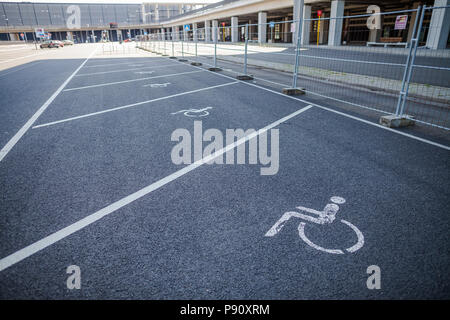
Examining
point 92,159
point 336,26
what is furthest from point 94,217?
point 336,26

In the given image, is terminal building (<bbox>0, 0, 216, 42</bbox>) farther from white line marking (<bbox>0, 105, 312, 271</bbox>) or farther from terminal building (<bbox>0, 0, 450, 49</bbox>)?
white line marking (<bbox>0, 105, 312, 271</bbox>)

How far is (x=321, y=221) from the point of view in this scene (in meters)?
3.22

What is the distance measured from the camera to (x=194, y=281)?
2.46 metres

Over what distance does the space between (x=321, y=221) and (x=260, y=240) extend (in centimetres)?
76

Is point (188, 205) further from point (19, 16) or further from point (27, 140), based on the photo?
point (19, 16)

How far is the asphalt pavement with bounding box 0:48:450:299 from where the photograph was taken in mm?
Result: 2449

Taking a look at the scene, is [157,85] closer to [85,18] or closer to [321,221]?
[321,221]

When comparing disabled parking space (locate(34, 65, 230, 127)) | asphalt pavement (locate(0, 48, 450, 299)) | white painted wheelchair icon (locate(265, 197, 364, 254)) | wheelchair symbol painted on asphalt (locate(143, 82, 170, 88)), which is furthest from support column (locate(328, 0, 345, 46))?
white painted wheelchair icon (locate(265, 197, 364, 254))

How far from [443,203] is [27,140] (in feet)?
22.7

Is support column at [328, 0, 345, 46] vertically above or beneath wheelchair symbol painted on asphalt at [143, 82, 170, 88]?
above

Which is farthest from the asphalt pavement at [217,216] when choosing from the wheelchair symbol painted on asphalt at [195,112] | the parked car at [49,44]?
the parked car at [49,44]

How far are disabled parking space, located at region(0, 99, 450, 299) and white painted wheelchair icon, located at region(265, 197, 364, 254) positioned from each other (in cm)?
3
